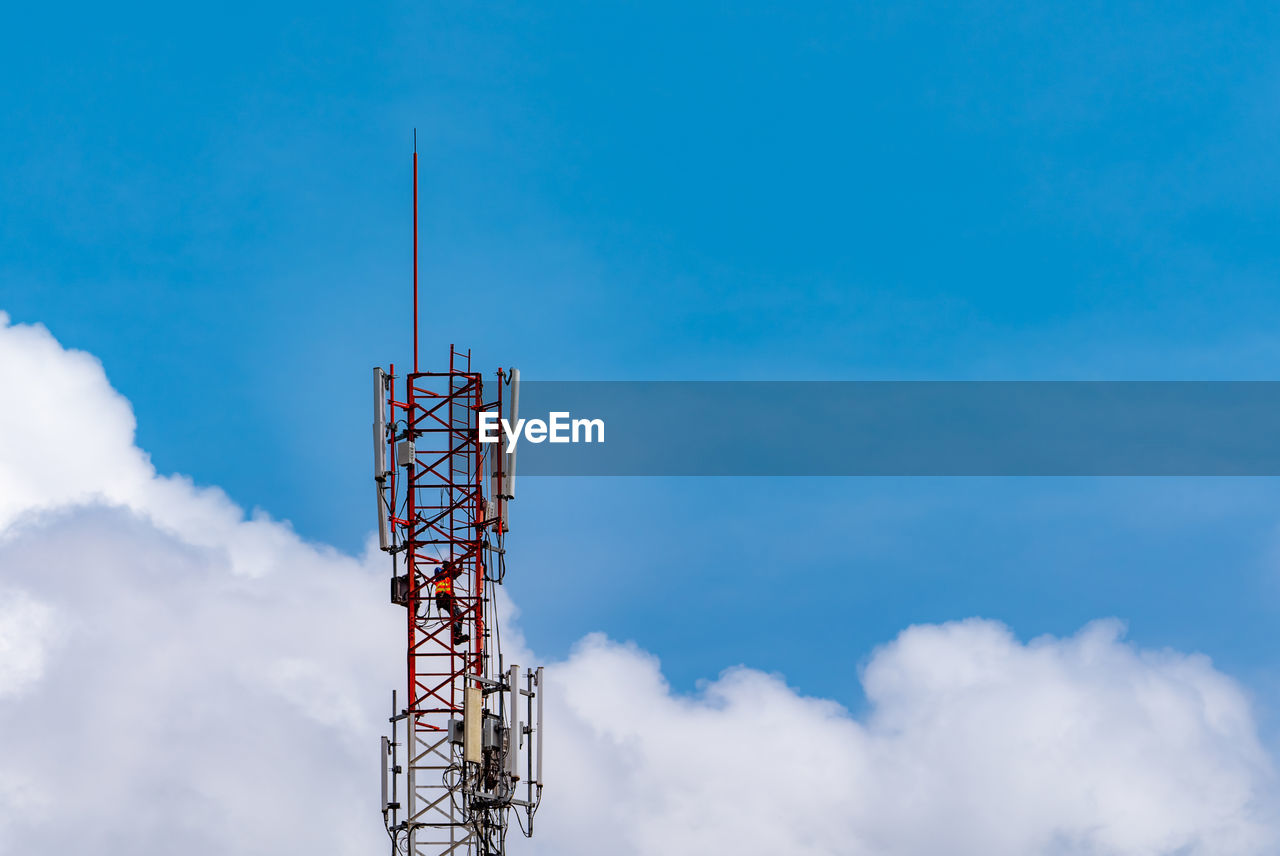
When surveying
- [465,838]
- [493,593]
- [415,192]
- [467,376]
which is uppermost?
[415,192]

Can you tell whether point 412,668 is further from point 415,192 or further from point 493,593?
point 415,192

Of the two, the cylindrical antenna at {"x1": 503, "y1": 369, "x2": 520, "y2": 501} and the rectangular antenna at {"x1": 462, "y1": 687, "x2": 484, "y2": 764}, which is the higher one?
the cylindrical antenna at {"x1": 503, "y1": 369, "x2": 520, "y2": 501}

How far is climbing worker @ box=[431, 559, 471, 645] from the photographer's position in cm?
13675

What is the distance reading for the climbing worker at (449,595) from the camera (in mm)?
136750

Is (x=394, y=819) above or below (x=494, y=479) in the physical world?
below

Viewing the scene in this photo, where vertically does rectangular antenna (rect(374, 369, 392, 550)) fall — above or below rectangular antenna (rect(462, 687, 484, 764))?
above

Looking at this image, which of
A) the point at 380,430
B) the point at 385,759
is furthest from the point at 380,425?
the point at 385,759

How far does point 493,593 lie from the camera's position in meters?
138

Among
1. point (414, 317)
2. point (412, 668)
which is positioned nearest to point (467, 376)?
point (414, 317)

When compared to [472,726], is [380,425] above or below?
above

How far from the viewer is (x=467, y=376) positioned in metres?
137

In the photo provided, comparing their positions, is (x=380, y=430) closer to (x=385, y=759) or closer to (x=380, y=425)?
(x=380, y=425)

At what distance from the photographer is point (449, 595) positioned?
449 ft

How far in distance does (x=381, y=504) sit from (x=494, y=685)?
961 cm
